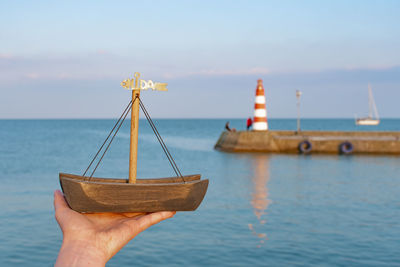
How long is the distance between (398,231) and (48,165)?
2373cm

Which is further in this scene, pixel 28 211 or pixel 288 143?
pixel 288 143

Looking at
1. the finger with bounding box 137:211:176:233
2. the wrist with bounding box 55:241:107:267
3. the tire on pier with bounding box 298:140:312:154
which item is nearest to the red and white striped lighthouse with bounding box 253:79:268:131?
the tire on pier with bounding box 298:140:312:154

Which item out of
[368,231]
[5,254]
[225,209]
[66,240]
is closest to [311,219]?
[368,231]

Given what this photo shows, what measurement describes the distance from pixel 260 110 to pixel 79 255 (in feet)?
91.3

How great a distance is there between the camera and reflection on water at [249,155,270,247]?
40.0 ft

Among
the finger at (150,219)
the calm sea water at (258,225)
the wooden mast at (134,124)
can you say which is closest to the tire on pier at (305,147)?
the calm sea water at (258,225)

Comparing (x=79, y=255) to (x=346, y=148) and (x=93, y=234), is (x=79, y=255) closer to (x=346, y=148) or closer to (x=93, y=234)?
(x=93, y=234)

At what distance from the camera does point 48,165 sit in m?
29.8

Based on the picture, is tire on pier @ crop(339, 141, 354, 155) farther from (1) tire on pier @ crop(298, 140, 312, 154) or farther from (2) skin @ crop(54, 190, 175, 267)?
(2) skin @ crop(54, 190, 175, 267)

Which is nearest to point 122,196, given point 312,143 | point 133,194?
point 133,194

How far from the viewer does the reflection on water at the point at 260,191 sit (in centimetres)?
1219

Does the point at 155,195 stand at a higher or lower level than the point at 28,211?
higher

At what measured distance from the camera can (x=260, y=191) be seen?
1756cm

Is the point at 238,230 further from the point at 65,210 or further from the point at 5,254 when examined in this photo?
the point at 65,210
